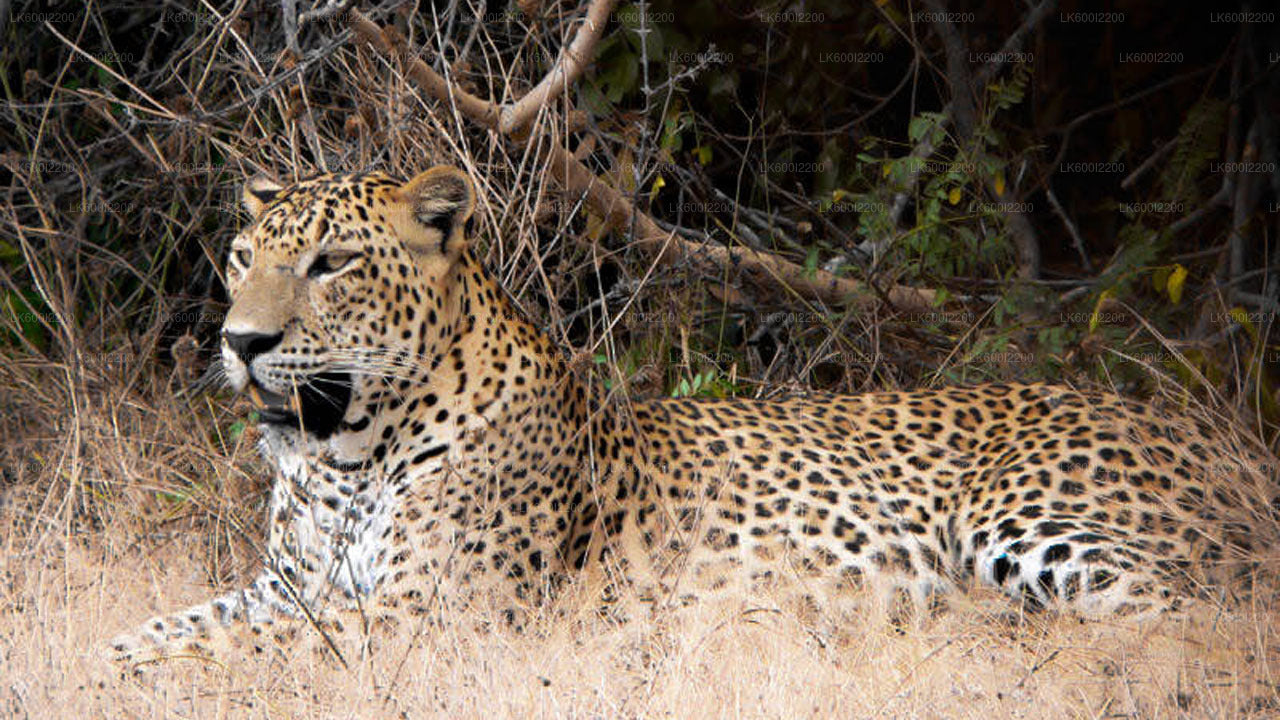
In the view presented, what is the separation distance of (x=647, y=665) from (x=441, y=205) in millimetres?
1593

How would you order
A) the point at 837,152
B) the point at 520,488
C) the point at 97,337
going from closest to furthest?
the point at 520,488
the point at 97,337
the point at 837,152

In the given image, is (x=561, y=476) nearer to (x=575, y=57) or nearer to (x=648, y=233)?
(x=575, y=57)

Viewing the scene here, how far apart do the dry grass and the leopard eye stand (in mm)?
900

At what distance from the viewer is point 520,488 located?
512 cm

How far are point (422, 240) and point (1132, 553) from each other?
251 cm

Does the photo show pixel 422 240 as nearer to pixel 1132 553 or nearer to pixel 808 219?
pixel 1132 553

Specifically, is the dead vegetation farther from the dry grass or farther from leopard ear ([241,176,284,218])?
leopard ear ([241,176,284,218])

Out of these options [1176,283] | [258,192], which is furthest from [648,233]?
[1176,283]

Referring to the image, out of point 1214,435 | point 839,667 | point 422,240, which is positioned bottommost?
point 839,667

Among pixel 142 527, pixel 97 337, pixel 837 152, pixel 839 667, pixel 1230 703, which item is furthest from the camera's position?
pixel 837 152

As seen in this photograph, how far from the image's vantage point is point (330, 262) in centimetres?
499

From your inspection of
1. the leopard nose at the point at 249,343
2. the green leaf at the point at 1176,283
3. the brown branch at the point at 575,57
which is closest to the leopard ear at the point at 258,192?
the leopard nose at the point at 249,343

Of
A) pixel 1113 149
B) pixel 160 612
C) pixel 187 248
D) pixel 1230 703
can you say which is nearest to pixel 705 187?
pixel 1113 149

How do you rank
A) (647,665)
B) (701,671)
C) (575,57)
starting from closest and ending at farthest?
A: (701,671) → (647,665) → (575,57)
